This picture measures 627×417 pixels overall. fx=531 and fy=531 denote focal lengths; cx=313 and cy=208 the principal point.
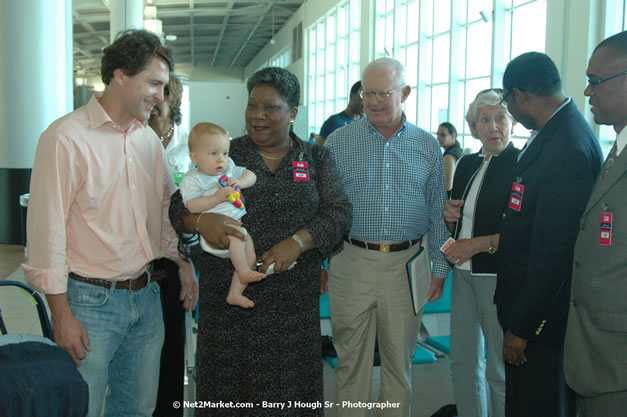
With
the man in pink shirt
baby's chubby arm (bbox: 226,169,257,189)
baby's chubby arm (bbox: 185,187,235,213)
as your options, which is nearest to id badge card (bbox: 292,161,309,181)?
baby's chubby arm (bbox: 226,169,257,189)

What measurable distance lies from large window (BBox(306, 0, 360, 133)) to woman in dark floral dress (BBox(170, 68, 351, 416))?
13.0 m

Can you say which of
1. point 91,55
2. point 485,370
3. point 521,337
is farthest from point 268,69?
point 91,55

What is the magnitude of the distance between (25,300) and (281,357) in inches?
184

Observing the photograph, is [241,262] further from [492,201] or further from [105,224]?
[492,201]

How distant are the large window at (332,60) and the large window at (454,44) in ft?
7.34

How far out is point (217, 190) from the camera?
1903mm

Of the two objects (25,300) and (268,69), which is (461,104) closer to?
(25,300)

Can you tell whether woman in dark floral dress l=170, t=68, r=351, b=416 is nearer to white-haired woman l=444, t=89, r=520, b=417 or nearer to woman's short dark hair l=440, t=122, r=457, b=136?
white-haired woman l=444, t=89, r=520, b=417

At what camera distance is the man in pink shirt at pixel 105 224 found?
1748 millimetres

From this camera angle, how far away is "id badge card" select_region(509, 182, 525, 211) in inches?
83.0

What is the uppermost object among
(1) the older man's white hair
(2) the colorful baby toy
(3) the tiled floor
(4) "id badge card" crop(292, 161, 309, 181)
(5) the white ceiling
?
(5) the white ceiling

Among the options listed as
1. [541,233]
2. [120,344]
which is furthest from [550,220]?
[120,344]

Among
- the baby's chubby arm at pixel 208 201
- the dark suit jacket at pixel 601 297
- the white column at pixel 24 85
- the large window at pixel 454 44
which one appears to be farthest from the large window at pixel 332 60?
the dark suit jacket at pixel 601 297

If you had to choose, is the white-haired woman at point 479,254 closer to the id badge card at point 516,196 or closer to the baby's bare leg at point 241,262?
the id badge card at point 516,196
